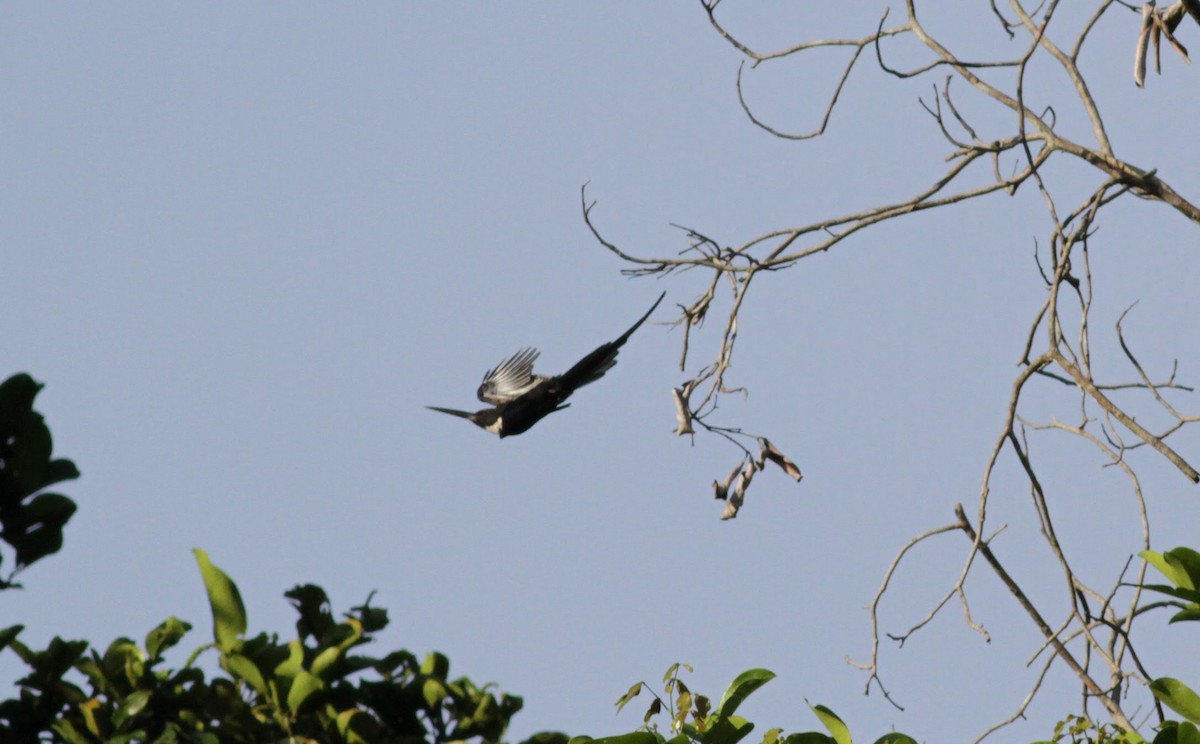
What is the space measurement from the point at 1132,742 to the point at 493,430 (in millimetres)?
3824

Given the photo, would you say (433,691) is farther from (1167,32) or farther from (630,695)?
(1167,32)

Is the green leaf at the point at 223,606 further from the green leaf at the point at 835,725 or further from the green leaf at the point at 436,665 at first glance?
the green leaf at the point at 835,725

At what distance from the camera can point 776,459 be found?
428 cm

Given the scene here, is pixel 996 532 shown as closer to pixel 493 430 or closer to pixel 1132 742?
pixel 1132 742

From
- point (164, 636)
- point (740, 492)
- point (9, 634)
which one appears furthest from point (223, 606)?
point (740, 492)

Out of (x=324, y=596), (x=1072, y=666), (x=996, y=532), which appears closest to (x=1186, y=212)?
(x=996, y=532)

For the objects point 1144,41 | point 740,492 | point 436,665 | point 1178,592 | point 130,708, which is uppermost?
point 1144,41

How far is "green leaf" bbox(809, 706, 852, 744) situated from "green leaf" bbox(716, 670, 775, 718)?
13cm

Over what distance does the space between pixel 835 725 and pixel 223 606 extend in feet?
4.97

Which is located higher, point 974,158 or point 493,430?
point 493,430

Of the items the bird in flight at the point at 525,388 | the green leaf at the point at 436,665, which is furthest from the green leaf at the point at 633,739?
the bird in flight at the point at 525,388

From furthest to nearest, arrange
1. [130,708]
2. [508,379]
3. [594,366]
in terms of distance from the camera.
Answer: [508,379]
[594,366]
[130,708]

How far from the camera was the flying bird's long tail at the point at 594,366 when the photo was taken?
5.65 m

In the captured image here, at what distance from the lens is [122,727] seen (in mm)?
2145
